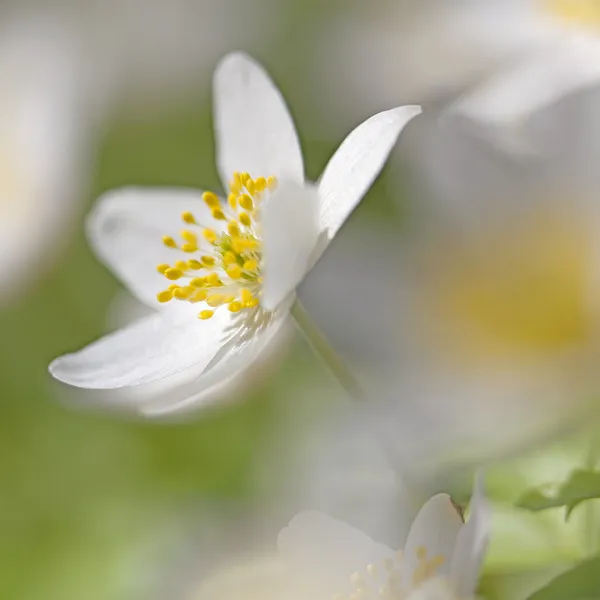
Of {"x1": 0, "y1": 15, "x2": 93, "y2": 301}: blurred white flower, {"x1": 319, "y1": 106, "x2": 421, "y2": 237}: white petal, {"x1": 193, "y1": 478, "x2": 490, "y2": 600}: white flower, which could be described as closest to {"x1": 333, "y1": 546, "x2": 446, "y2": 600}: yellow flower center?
{"x1": 193, "y1": 478, "x2": 490, "y2": 600}: white flower

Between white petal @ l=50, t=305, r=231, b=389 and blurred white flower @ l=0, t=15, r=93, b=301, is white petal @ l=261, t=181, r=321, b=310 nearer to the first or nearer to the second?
white petal @ l=50, t=305, r=231, b=389

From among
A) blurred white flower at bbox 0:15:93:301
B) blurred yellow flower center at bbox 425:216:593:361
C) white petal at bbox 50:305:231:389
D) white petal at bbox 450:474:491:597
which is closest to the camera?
white petal at bbox 450:474:491:597

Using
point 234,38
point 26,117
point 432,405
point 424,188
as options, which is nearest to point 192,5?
point 234,38

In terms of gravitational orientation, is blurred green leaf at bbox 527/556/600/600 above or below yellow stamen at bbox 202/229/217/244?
below

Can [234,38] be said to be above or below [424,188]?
above

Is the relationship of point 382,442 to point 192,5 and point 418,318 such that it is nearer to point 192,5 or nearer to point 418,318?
point 418,318
